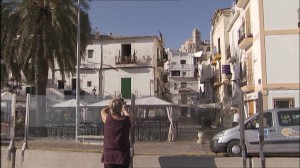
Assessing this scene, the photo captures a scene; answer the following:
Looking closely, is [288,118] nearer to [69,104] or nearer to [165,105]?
[165,105]

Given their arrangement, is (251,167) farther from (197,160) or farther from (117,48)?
(117,48)

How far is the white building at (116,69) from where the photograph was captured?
1215 inches

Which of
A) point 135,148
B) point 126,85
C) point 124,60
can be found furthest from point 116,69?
point 135,148

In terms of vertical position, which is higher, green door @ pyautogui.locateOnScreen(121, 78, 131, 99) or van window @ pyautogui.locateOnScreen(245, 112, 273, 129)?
green door @ pyautogui.locateOnScreen(121, 78, 131, 99)

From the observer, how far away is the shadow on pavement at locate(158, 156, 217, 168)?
721 centimetres

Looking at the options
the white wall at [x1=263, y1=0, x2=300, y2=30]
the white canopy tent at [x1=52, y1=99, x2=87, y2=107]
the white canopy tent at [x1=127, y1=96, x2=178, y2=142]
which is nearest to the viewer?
the white wall at [x1=263, y1=0, x2=300, y2=30]

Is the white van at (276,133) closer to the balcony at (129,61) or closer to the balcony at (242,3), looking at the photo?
the balcony at (242,3)

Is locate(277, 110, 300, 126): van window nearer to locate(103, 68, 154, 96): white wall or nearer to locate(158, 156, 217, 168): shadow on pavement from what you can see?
locate(158, 156, 217, 168): shadow on pavement

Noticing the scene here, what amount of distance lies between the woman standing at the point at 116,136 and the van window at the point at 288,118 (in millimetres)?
3697

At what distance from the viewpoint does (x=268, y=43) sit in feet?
36.9

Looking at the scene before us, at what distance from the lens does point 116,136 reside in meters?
6.17

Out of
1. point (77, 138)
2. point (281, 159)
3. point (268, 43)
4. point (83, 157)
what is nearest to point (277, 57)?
point (268, 43)

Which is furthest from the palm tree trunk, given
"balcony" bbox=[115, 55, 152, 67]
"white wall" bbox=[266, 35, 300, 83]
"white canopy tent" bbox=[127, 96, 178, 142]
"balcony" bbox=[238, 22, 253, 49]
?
"balcony" bbox=[115, 55, 152, 67]

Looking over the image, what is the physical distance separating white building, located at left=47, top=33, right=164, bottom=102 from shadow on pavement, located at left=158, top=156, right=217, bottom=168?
2255 cm
